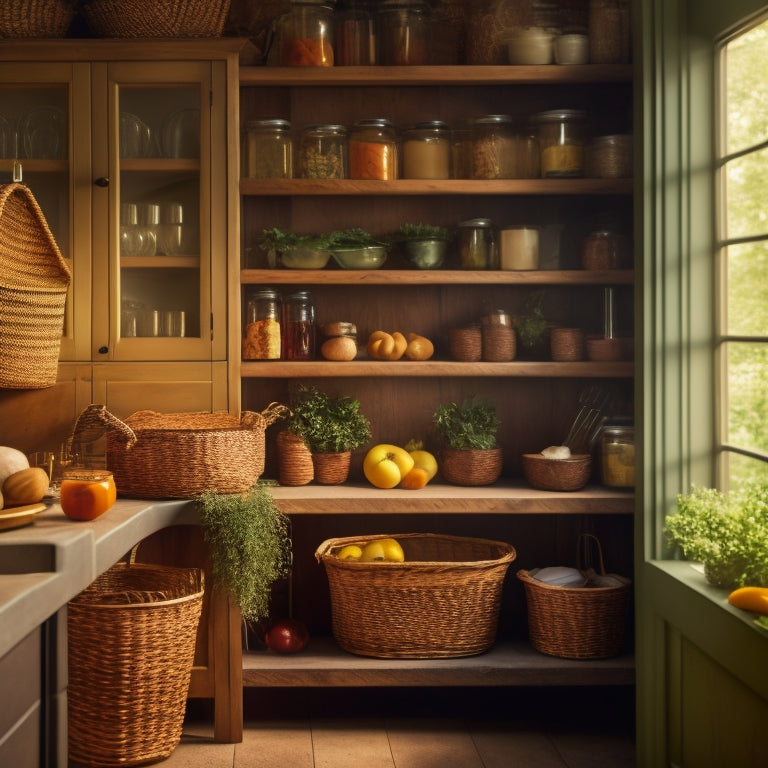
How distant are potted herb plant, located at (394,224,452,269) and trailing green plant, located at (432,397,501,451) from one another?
498 mm

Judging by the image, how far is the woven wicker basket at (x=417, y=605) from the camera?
10.1 ft

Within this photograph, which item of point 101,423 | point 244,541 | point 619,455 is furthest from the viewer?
point 619,455

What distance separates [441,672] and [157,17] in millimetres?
2251

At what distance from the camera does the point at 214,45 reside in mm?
3150

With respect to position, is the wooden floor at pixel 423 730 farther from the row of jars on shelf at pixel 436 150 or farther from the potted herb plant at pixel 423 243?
the row of jars on shelf at pixel 436 150

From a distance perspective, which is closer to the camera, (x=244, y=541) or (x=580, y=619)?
(x=244, y=541)

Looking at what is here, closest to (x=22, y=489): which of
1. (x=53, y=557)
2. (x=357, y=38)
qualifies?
(x=53, y=557)

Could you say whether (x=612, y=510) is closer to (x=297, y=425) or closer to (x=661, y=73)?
(x=297, y=425)

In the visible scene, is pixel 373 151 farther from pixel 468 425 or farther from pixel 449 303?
pixel 468 425

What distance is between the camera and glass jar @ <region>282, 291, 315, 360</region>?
336 cm

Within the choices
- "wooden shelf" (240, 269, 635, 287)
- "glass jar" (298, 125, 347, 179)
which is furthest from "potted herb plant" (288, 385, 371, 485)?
"glass jar" (298, 125, 347, 179)

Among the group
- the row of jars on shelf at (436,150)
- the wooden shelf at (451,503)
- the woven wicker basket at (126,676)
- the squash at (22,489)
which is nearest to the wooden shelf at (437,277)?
the row of jars on shelf at (436,150)

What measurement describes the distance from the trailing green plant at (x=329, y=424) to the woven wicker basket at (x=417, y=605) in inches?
14.6

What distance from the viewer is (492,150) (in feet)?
10.9
